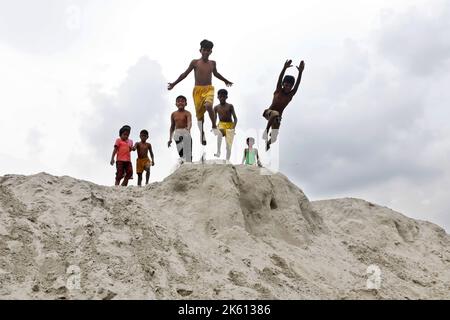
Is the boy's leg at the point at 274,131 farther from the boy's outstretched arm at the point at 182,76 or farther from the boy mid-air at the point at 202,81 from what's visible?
the boy's outstretched arm at the point at 182,76

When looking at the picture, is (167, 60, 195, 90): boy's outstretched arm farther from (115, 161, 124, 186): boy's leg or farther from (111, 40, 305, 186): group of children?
(115, 161, 124, 186): boy's leg

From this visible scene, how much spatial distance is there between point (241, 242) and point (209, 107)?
2.73m

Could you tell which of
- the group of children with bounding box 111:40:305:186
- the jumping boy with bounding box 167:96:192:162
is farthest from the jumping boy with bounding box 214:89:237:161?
the jumping boy with bounding box 167:96:192:162

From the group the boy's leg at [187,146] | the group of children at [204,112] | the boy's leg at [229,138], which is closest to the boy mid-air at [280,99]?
the group of children at [204,112]

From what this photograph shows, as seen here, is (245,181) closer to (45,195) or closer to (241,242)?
(241,242)

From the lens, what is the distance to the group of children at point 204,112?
880cm

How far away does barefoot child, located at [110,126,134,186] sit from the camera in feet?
31.0

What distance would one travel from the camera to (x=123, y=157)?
31.0 feet

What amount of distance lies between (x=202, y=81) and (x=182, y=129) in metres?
0.94

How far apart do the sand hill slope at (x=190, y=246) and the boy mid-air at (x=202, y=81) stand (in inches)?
50.0
